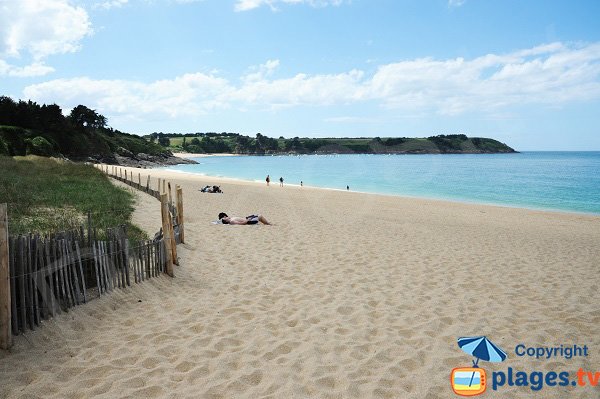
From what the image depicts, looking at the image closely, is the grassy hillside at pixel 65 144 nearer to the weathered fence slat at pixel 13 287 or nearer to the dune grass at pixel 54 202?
the dune grass at pixel 54 202

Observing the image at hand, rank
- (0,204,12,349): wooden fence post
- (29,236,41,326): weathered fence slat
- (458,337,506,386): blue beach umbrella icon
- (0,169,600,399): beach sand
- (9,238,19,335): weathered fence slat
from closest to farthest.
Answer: (0,169,600,399): beach sand
(0,204,12,349): wooden fence post
(9,238,19,335): weathered fence slat
(458,337,506,386): blue beach umbrella icon
(29,236,41,326): weathered fence slat

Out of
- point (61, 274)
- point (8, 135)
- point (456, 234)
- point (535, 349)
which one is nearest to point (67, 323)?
point (61, 274)

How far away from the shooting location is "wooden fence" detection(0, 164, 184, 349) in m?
4.94

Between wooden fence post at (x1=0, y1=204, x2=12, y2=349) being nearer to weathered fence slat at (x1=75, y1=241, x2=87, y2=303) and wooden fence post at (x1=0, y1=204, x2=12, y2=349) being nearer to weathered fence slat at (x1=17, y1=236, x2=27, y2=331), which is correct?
weathered fence slat at (x1=17, y1=236, x2=27, y2=331)

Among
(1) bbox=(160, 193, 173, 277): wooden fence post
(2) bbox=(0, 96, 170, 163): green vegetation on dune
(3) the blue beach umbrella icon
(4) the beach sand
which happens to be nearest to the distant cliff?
(2) bbox=(0, 96, 170, 163): green vegetation on dune

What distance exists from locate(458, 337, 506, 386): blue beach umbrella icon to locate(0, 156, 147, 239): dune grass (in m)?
7.23

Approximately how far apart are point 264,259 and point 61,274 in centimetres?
499

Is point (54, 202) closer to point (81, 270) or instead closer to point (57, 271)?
point (81, 270)

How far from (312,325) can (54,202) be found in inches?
482

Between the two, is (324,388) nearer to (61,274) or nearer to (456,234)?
(61,274)

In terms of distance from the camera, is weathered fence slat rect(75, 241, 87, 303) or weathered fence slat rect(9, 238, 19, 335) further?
weathered fence slat rect(75, 241, 87, 303)

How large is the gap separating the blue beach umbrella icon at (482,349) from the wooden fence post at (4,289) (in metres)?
5.73

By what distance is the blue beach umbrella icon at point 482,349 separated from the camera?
5211 millimetres

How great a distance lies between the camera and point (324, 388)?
442 centimetres
